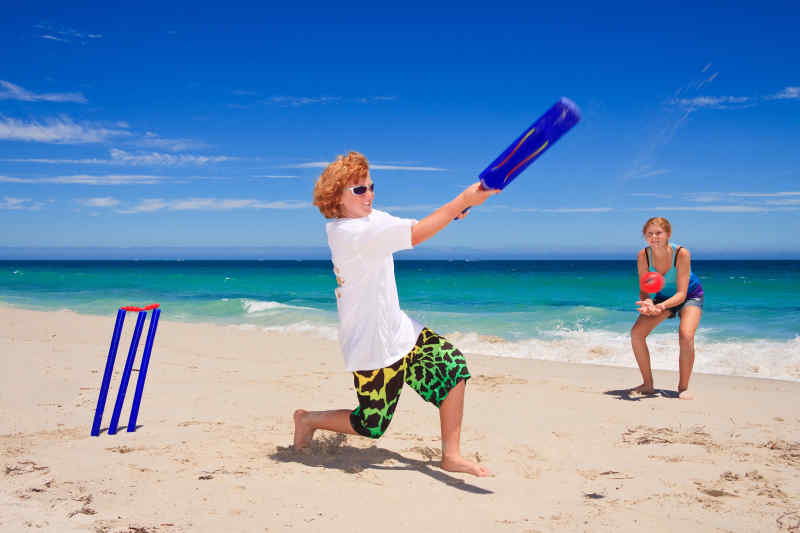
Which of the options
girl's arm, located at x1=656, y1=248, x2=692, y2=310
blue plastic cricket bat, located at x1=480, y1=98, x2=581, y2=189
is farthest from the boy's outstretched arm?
girl's arm, located at x1=656, y1=248, x2=692, y2=310

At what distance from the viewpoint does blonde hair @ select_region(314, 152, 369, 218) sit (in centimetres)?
316

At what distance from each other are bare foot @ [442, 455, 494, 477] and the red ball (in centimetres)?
286

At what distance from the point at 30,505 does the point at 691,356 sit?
18.5ft

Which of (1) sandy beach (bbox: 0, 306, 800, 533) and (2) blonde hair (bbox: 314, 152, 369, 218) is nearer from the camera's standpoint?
(1) sandy beach (bbox: 0, 306, 800, 533)

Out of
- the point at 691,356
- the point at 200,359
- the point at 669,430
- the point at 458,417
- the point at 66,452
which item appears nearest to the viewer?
the point at 458,417

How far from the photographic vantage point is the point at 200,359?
8.05m

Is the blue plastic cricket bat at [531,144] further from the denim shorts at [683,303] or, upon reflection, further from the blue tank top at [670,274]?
the denim shorts at [683,303]

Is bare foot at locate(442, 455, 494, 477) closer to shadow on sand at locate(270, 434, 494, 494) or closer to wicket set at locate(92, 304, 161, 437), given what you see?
shadow on sand at locate(270, 434, 494, 494)

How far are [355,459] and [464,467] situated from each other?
75cm

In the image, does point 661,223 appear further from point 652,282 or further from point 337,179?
point 337,179

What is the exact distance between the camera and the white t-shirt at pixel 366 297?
3.09m

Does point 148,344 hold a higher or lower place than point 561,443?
higher

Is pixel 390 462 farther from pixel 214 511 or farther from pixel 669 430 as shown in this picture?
pixel 669 430

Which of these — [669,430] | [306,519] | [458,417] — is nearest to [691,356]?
[669,430]
